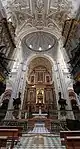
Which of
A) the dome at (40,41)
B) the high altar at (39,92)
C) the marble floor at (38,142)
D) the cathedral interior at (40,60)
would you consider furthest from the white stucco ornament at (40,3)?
the marble floor at (38,142)

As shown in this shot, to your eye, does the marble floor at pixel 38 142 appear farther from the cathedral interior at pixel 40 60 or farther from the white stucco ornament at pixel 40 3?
the white stucco ornament at pixel 40 3

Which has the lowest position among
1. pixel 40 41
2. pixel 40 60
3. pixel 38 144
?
pixel 38 144

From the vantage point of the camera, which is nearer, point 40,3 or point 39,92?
point 40,3

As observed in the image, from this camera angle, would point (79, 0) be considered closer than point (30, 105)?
Yes

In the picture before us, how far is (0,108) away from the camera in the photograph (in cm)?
1280

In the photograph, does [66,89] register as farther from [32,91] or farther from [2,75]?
[2,75]

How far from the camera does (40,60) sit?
21.0 m

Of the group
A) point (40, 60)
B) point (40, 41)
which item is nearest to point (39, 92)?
point (40, 60)

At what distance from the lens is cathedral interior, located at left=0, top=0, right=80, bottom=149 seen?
443 inches

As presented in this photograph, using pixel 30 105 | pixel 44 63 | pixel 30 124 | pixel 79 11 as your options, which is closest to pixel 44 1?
pixel 79 11

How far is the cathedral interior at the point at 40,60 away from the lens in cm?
1125

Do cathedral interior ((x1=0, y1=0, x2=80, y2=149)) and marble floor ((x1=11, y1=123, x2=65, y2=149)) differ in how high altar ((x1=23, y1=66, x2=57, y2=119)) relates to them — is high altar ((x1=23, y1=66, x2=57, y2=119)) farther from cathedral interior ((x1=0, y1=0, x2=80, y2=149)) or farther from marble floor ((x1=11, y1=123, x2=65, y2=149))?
marble floor ((x1=11, y1=123, x2=65, y2=149))

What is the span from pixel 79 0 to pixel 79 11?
1.34m

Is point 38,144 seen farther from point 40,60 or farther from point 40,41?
point 40,41
